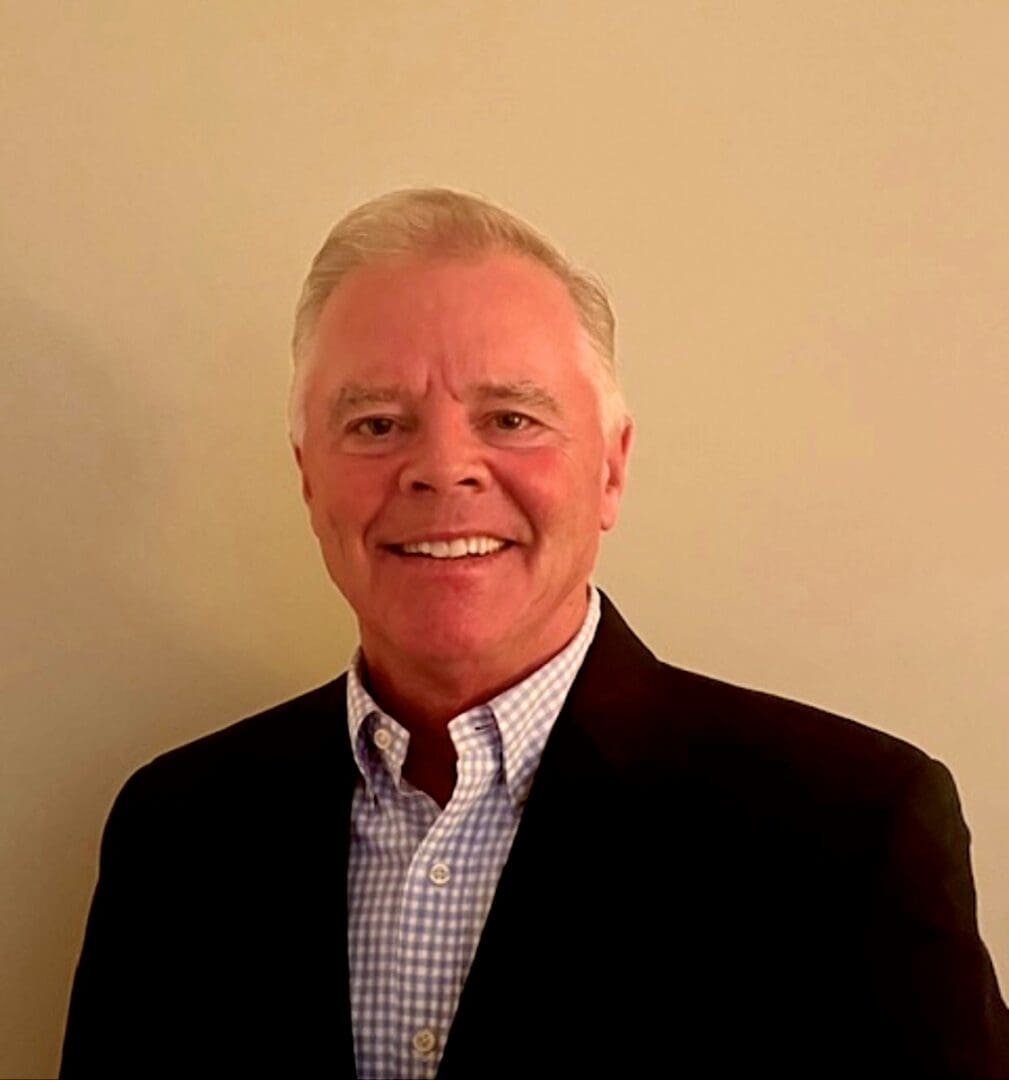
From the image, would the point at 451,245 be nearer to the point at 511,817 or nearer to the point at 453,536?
the point at 453,536

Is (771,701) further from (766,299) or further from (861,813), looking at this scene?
(766,299)

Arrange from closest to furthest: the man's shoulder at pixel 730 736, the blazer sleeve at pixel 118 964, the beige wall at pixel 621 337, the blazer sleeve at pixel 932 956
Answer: the blazer sleeve at pixel 932 956
the man's shoulder at pixel 730 736
the blazer sleeve at pixel 118 964
the beige wall at pixel 621 337

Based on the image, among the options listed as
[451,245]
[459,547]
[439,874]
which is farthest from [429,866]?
[451,245]

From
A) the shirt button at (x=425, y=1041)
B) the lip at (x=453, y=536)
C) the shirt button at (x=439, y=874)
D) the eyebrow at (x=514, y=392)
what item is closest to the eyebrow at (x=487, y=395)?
the eyebrow at (x=514, y=392)

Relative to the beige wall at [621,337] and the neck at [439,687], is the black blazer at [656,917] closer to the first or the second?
the neck at [439,687]

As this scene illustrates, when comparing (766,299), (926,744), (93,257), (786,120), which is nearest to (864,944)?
(926,744)

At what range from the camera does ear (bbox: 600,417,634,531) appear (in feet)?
4.05

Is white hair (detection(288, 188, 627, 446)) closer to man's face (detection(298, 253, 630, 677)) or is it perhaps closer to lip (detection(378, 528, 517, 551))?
man's face (detection(298, 253, 630, 677))

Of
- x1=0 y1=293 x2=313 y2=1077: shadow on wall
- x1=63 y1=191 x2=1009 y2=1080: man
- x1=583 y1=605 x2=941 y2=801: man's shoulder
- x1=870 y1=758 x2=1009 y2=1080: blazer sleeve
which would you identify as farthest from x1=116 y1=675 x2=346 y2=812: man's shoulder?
x1=870 y1=758 x2=1009 y2=1080: blazer sleeve

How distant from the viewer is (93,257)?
150cm

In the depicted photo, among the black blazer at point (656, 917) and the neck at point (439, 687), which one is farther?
the neck at point (439, 687)

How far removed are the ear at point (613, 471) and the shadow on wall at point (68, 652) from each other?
1.59ft

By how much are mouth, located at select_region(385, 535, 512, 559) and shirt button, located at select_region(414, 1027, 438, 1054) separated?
359 millimetres

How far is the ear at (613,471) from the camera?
1234mm
